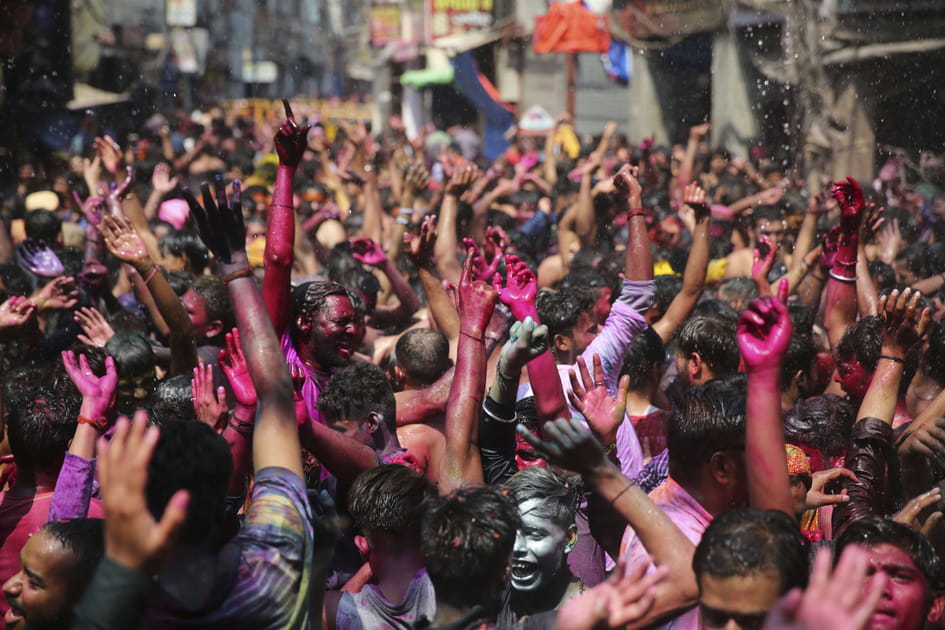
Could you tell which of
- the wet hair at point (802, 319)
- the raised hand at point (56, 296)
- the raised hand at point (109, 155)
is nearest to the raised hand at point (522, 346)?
the wet hair at point (802, 319)

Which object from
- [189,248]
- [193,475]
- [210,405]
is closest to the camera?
[193,475]

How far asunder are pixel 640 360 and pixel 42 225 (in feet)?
16.3

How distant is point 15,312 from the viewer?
4.22 m

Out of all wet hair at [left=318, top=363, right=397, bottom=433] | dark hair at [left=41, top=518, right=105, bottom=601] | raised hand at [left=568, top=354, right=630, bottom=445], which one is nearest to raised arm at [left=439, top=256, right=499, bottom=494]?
wet hair at [left=318, top=363, right=397, bottom=433]

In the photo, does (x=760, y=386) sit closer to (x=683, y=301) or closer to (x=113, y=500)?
(x=113, y=500)

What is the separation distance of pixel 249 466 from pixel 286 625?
104 centimetres

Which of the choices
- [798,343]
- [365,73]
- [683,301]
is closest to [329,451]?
[798,343]

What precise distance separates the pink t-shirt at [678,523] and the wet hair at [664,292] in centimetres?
301

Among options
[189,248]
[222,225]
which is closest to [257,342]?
[222,225]

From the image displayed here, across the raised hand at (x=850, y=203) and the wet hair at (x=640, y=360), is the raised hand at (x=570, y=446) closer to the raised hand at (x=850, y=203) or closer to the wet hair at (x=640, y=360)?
the wet hair at (x=640, y=360)

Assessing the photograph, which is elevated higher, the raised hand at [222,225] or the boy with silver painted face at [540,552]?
the raised hand at [222,225]

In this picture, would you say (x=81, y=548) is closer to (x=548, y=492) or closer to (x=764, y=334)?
(x=548, y=492)

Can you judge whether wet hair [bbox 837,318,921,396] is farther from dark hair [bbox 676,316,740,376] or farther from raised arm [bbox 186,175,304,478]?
raised arm [bbox 186,175,304,478]

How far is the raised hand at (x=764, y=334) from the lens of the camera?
8.45 ft
